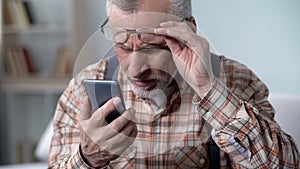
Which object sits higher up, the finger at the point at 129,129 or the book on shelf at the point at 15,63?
the book on shelf at the point at 15,63

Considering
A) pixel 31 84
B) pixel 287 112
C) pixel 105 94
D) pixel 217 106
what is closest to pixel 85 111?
pixel 105 94

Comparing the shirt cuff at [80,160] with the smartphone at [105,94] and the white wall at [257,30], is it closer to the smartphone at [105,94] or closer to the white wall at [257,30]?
the smartphone at [105,94]

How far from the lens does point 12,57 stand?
219cm

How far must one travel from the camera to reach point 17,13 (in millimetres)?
2172


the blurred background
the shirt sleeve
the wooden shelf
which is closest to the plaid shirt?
the shirt sleeve

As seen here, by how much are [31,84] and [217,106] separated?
172 cm

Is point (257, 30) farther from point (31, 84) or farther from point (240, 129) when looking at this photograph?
point (31, 84)

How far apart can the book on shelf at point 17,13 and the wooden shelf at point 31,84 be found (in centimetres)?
22

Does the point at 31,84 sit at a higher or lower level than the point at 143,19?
lower

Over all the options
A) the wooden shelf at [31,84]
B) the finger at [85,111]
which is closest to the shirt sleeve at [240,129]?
the finger at [85,111]

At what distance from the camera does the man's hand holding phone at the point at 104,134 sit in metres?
0.53

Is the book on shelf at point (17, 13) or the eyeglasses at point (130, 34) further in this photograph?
the book on shelf at point (17, 13)

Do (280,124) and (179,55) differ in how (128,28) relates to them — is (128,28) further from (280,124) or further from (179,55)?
(280,124)

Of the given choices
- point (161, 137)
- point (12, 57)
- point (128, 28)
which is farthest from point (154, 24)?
point (12, 57)
